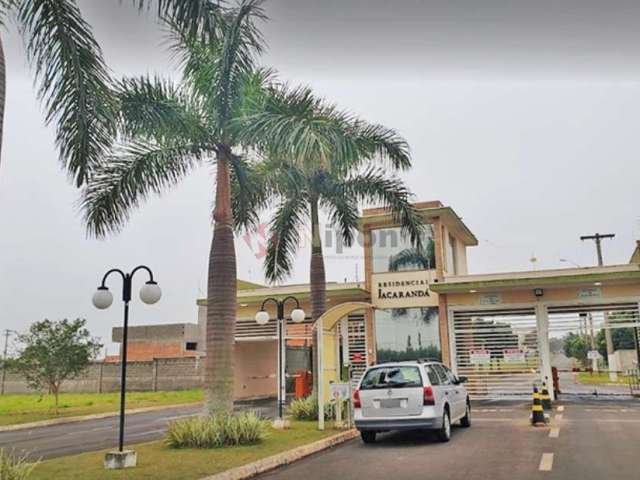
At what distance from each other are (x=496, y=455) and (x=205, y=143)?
27.5 feet

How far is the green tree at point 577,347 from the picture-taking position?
5878 cm

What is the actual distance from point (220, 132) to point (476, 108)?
5.25m

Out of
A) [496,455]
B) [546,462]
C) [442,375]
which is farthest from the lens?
[442,375]

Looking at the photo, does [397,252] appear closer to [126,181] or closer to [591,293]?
[591,293]

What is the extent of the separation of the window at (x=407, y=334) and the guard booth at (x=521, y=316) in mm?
655

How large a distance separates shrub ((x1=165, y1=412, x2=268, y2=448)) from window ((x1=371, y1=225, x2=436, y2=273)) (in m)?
13.8

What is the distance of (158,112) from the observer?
12195 millimetres

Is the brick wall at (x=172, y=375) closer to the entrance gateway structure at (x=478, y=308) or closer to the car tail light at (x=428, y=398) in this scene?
the entrance gateway structure at (x=478, y=308)

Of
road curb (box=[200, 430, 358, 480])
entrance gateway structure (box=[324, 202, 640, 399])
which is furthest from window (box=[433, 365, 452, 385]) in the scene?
entrance gateway structure (box=[324, 202, 640, 399])

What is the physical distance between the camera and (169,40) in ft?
40.2

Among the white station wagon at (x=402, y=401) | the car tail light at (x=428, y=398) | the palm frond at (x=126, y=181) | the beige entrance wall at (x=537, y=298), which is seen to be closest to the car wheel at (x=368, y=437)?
the white station wagon at (x=402, y=401)

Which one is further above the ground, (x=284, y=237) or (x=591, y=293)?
(x=284, y=237)

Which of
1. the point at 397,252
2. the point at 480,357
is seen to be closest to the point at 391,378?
the point at 480,357

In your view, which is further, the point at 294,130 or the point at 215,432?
the point at 294,130
